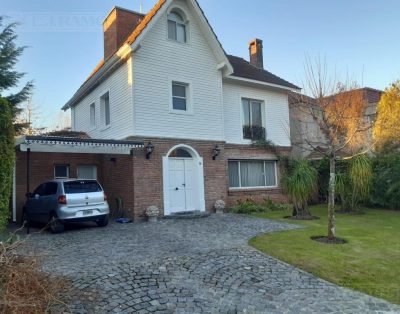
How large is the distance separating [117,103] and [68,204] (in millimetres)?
5389

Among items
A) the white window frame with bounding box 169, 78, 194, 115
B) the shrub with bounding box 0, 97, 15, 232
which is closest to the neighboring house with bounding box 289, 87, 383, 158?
the white window frame with bounding box 169, 78, 194, 115

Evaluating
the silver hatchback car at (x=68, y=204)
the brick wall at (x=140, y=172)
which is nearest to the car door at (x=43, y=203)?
the silver hatchback car at (x=68, y=204)

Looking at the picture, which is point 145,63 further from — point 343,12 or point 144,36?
point 343,12

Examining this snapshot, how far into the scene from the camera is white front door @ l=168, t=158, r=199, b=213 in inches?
563

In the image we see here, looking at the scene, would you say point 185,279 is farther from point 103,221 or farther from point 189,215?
point 189,215

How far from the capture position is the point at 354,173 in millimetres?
15602

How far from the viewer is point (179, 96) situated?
14938 millimetres

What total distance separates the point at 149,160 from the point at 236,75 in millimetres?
6838

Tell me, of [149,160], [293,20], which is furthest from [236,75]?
[149,160]

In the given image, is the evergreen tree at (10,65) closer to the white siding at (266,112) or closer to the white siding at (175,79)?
the white siding at (175,79)

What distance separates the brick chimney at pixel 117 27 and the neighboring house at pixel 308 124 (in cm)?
887

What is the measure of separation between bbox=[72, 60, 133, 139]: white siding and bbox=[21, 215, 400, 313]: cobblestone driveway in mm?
5554

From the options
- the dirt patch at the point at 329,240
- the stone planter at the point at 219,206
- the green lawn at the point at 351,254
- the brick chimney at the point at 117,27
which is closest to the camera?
the green lawn at the point at 351,254

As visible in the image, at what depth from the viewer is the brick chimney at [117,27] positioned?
16.7 m
